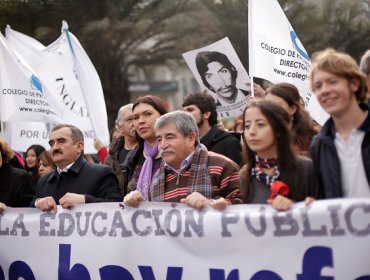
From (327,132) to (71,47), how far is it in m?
5.53

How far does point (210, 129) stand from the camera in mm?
6848

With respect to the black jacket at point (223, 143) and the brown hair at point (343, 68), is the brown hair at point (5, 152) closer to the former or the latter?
the black jacket at point (223, 143)

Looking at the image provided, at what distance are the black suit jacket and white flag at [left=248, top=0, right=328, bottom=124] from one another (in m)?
1.55

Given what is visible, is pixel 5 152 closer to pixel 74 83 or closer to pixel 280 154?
pixel 74 83

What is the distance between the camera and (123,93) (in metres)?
18.9

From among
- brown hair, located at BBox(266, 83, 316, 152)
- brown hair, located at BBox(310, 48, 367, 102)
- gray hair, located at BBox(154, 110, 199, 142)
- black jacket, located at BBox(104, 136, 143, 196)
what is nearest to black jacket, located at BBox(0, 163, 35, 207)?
black jacket, located at BBox(104, 136, 143, 196)

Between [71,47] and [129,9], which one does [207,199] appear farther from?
[129,9]

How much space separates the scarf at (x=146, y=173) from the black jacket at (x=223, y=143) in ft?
2.54

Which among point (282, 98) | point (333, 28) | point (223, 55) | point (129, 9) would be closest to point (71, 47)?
point (223, 55)

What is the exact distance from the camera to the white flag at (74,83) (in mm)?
9234

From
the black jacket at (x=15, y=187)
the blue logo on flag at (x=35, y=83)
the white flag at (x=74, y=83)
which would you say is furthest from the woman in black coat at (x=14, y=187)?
the white flag at (x=74, y=83)

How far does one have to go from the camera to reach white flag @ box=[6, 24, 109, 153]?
923cm

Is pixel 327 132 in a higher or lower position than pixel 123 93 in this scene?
lower

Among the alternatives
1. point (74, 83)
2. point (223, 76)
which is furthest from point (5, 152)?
point (74, 83)
